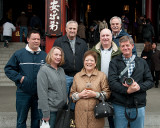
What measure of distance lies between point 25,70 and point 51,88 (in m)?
0.60

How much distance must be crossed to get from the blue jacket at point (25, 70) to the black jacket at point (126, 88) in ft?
3.98

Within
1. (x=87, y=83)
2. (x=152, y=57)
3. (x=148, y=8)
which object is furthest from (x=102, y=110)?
(x=148, y=8)

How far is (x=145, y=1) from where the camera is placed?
15094 millimetres

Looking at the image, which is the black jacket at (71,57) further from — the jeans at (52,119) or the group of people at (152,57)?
the group of people at (152,57)

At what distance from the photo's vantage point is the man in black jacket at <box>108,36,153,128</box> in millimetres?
3248

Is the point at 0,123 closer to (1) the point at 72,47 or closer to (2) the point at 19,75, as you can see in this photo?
(2) the point at 19,75

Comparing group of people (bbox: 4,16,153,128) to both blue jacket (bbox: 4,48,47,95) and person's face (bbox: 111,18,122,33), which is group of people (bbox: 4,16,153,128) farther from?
person's face (bbox: 111,18,122,33)

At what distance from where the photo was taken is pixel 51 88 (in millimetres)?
3408

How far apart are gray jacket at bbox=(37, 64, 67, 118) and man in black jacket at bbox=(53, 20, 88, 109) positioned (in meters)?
0.57

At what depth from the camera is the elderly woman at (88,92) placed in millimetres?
3348

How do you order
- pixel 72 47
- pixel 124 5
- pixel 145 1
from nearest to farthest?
pixel 72 47 < pixel 145 1 < pixel 124 5

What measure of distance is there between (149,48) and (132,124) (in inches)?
222

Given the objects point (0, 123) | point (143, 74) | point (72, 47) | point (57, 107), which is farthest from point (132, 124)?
point (0, 123)

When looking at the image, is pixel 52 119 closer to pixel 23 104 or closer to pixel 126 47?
pixel 23 104
